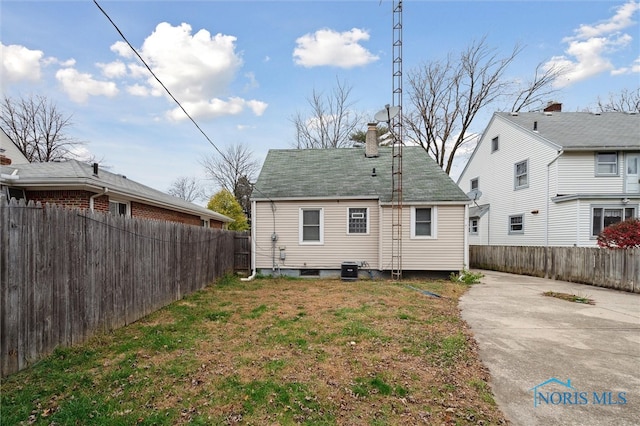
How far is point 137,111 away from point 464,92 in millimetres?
23107

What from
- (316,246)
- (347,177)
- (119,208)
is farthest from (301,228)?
(119,208)

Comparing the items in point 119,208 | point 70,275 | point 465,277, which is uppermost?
point 119,208

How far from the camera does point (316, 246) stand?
11.7 meters

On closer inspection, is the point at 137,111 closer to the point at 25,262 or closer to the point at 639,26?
the point at 25,262

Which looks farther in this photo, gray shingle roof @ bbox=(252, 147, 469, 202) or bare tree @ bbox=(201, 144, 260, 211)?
bare tree @ bbox=(201, 144, 260, 211)

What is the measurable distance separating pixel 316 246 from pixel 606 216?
12259 millimetres

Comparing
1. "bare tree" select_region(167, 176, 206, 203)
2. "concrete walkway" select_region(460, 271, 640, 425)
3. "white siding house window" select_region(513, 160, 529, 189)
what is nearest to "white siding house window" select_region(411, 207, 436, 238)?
"concrete walkway" select_region(460, 271, 640, 425)

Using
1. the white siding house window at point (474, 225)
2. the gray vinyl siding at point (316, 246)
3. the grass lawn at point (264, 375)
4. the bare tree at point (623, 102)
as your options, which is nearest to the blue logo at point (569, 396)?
the grass lawn at point (264, 375)

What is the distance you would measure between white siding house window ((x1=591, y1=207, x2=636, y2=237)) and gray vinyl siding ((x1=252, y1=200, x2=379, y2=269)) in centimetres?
940

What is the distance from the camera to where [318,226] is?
11.9m

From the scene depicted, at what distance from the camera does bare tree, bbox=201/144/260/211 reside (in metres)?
Answer: 31.8

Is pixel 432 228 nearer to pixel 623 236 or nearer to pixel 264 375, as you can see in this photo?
pixel 623 236

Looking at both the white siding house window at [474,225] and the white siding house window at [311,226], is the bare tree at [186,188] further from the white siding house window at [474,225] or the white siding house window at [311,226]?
the white siding house window at [474,225]

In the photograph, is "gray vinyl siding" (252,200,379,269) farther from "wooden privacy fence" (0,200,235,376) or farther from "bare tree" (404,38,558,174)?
"bare tree" (404,38,558,174)
